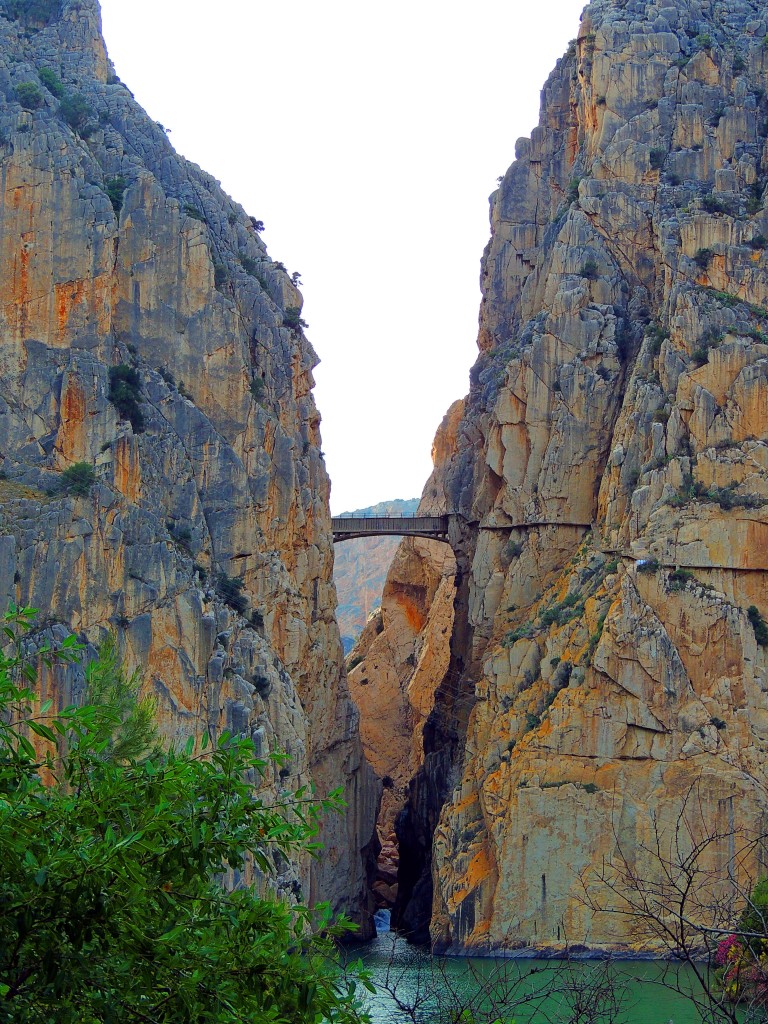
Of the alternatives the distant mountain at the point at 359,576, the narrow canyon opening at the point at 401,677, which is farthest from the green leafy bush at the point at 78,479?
the distant mountain at the point at 359,576

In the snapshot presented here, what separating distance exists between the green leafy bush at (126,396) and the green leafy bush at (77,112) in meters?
11.4

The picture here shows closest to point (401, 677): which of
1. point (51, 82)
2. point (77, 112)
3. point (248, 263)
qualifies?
point (248, 263)

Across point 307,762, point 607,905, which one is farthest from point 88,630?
point 607,905

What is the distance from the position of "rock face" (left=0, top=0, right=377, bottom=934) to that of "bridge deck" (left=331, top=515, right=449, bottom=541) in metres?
8.60

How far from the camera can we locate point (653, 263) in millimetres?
76812

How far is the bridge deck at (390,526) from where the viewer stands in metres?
82.9

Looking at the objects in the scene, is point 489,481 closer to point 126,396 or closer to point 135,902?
point 126,396

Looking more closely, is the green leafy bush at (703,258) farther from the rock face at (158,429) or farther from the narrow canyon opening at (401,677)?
the narrow canyon opening at (401,677)

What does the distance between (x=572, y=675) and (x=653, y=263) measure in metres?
22.0

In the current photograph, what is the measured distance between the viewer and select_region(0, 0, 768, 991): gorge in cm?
6059

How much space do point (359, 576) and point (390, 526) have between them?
100959 millimetres

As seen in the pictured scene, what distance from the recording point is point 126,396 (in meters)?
62.2

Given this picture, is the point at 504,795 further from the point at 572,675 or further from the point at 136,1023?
the point at 136,1023

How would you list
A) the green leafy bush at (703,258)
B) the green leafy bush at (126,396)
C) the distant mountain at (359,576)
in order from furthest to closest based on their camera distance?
the distant mountain at (359,576) → the green leafy bush at (703,258) → the green leafy bush at (126,396)
